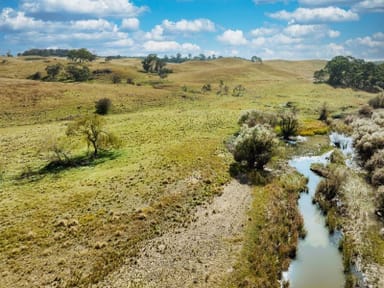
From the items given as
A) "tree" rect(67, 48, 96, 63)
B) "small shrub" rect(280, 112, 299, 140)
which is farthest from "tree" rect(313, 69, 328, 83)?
"tree" rect(67, 48, 96, 63)

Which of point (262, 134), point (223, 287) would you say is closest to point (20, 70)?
point (262, 134)

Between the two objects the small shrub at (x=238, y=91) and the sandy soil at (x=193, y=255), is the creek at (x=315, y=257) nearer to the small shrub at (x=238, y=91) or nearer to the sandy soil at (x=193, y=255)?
the sandy soil at (x=193, y=255)

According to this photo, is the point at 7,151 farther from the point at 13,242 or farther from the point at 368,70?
the point at 368,70

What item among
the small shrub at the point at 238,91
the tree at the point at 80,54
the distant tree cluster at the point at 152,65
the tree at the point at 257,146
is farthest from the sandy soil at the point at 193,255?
the tree at the point at 80,54

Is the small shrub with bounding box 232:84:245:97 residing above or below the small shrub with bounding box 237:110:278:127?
above

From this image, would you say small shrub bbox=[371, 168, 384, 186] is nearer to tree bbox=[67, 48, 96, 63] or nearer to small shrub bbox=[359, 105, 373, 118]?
small shrub bbox=[359, 105, 373, 118]

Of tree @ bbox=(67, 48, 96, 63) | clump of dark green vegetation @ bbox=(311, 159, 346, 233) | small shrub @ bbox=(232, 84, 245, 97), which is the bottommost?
clump of dark green vegetation @ bbox=(311, 159, 346, 233)

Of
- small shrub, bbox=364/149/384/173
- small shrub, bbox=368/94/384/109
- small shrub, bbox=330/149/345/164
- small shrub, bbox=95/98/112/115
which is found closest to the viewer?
small shrub, bbox=364/149/384/173

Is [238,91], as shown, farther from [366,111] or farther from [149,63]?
[149,63]

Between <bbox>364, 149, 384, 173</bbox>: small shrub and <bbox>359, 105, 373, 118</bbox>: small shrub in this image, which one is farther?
<bbox>359, 105, 373, 118</bbox>: small shrub
